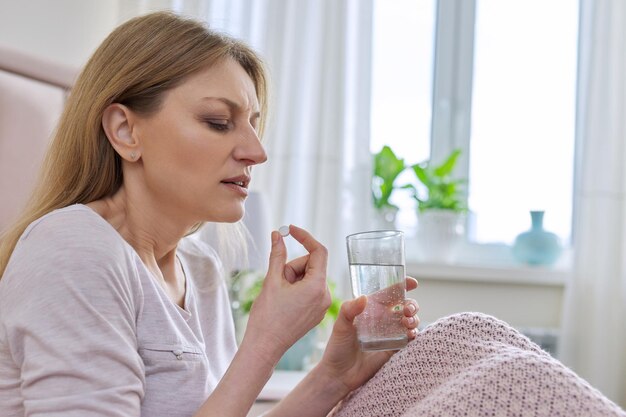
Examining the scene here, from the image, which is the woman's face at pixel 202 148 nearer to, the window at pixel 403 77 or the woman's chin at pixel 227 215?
the woman's chin at pixel 227 215

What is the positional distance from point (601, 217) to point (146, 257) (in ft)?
7.99

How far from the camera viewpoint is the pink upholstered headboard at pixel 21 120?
2.05 m

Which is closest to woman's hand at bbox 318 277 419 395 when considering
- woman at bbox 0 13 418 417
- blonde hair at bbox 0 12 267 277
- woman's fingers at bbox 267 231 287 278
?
woman at bbox 0 13 418 417

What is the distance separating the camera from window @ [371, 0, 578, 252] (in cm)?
369

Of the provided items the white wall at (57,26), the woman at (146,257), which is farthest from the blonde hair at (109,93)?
the white wall at (57,26)

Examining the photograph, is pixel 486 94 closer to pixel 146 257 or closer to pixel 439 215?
pixel 439 215

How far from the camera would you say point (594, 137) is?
338 cm

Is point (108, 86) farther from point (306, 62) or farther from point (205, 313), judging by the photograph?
point (306, 62)

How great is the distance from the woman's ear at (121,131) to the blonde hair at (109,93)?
0.01 metres

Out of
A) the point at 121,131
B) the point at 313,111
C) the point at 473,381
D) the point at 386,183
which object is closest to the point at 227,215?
the point at 121,131

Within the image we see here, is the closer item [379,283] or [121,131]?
[379,283]

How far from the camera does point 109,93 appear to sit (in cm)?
128

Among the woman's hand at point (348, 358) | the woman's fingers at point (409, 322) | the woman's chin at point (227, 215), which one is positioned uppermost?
the woman's chin at point (227, 215)

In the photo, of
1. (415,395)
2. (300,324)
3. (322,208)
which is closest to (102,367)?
(300,324)
